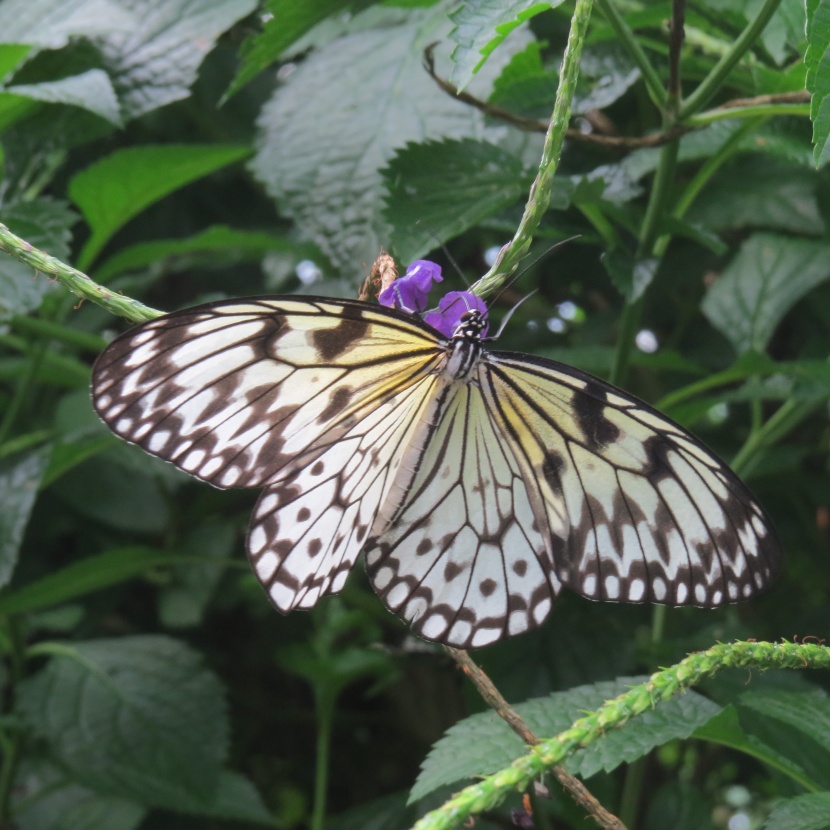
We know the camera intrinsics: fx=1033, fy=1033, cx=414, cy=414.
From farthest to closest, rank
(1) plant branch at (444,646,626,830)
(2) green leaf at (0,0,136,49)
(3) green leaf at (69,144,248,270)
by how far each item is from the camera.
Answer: (3) green leaf at (69,144,248,270), (2) green leaf at (0,0,136,49), (1) plant branch at (444,646,626,830)

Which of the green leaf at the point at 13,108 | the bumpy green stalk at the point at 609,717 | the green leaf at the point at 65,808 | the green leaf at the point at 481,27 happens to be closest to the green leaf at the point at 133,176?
the green leaf at the point at 13,108

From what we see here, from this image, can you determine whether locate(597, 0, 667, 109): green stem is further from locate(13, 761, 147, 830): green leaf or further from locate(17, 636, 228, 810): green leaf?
locate(13, 761, 147, 830): green leaf

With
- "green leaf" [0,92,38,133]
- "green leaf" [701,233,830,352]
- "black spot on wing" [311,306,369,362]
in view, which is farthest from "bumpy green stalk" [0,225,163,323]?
"green leaf" [701,233,830,352]

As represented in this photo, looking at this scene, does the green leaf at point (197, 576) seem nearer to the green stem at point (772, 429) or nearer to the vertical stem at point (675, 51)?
the green stem at point (772, 429)

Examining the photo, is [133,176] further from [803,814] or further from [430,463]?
[803,814]

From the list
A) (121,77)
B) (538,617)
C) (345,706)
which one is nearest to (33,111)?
(121,77)

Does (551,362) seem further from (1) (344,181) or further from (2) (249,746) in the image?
(2) (249,746)

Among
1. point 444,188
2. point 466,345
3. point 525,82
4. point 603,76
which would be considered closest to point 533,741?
point 466,345
